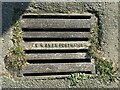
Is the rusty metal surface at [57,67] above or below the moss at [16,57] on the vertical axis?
below

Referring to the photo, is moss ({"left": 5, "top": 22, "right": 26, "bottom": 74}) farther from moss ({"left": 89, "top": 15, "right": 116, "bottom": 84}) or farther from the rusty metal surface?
moss ({"left": 89, "top": 15, "right": 116, "bottom": 84})

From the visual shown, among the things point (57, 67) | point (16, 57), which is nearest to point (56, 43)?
point (57, 67)

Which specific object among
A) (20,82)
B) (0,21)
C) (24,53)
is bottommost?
(20,82)

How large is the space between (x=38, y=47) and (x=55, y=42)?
0.13 meters

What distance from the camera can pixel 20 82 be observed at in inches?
111

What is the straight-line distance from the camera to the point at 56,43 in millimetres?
2877

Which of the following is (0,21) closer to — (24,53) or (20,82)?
(24,53)

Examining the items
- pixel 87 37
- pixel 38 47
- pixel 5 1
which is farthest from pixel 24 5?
pixel 87 37

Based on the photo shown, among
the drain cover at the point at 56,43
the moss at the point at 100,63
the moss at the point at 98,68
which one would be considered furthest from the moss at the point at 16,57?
the moss at the point at 100,63

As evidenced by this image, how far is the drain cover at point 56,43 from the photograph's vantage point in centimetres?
285

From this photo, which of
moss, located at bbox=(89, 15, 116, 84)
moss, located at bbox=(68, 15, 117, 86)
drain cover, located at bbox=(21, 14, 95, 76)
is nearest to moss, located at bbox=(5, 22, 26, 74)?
drain cover, located at bbox=(21, 14, 95, 76)

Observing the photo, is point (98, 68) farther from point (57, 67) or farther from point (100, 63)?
point (57, 67)

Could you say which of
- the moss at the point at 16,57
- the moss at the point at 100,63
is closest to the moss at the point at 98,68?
the moss at the point at 100,63

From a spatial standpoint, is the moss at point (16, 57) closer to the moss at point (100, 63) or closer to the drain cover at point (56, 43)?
the drain cover at point (56, 43)
